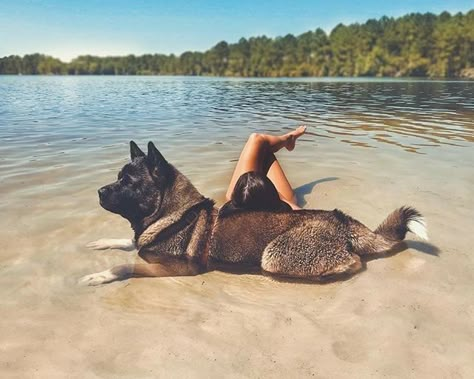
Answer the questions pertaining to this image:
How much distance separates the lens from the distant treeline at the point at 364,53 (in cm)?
10769

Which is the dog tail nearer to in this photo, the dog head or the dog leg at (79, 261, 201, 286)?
the dog leg at (79, 261, 201, 286)

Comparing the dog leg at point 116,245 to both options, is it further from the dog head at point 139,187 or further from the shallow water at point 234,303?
the dog head at point 139,187

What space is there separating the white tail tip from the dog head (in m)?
2.97

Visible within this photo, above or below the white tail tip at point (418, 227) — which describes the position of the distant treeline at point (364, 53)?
above

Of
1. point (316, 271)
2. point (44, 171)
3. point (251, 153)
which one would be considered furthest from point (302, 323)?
point (44, 171)

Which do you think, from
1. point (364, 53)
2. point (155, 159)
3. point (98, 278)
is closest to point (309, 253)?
point (155, 159)

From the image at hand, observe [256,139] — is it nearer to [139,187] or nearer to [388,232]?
[139,187]

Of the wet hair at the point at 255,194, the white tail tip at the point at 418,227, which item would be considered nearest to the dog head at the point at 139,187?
the wet hair at the point at 255,194

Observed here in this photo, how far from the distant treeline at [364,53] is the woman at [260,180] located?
117 m

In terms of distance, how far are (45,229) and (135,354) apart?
349cm

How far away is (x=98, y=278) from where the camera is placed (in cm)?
451

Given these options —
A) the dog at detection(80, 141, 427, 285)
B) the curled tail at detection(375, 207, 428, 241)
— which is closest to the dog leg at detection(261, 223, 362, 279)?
the dog at detection(80, 141, 427, 285)

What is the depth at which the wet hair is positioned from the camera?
455cm

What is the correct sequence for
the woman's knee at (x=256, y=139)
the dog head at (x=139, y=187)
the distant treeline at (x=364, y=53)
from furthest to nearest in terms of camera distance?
1. the distant treeline at (x=364, y=53)
2. the woman's knee at (x=256, y=139)
3. the dog head at (x=139, y=187)
